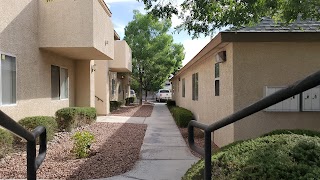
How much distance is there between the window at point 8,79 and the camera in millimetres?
8375

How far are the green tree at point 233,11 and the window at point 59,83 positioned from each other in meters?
6.79

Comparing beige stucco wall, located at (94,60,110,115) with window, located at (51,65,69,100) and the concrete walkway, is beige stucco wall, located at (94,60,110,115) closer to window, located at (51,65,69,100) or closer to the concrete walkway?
window, located at (51,65,69,100)

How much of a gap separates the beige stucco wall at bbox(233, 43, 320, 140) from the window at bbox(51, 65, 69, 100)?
7962 millimetres

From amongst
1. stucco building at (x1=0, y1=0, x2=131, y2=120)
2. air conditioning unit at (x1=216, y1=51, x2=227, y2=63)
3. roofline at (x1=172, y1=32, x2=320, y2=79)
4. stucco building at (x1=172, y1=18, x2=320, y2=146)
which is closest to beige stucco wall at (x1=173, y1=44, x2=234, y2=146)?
air conditioning unit at (x1=216, y1=51, x2=227, y2=63)

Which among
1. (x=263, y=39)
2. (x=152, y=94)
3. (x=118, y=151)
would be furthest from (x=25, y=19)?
(x=152, y=94)

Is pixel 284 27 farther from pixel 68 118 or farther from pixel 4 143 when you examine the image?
pixel 68 118

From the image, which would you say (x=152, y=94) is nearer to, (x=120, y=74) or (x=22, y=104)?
(x=120, y=74)

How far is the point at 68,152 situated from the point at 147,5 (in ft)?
13.7

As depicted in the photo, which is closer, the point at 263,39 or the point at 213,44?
the point at 263,39

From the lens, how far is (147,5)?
7.02m

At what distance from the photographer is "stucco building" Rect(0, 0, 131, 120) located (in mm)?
8766

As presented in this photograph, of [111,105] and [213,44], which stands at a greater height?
[213,44]

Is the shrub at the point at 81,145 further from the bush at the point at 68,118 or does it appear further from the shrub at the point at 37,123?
the bush at the point at 68,118

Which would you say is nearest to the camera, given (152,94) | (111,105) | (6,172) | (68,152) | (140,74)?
(6,172)
